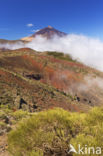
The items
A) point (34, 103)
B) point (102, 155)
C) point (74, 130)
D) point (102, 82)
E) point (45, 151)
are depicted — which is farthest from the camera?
point (102, 82)

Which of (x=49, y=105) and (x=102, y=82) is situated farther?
(x=102, y=82)

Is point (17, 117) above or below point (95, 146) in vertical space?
below

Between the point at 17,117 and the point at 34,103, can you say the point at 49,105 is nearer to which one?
the point at 34,103

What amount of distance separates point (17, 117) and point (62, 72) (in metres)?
30.8

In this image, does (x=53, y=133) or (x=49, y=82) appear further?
(x=49, y=82)

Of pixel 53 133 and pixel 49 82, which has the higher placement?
pixel 53 133

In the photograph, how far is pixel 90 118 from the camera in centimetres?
408

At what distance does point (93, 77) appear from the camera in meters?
43.4

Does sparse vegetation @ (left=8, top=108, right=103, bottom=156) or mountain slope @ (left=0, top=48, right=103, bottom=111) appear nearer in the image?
sparse vegetation @ (left=8, top=108, right=103, bottom=156)

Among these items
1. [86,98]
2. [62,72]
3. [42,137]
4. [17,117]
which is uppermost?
[62,72]

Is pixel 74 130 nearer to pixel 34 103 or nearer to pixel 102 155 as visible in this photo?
pixel 102 155

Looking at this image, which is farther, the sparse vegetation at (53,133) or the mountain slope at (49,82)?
the mountain slope at (49,82)

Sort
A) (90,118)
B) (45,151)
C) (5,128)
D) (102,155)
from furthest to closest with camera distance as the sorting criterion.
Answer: (5,128)
(90,118)
(45,151)
(102,155)

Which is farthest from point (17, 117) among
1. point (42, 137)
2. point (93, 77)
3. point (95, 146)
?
point (93, 77)
